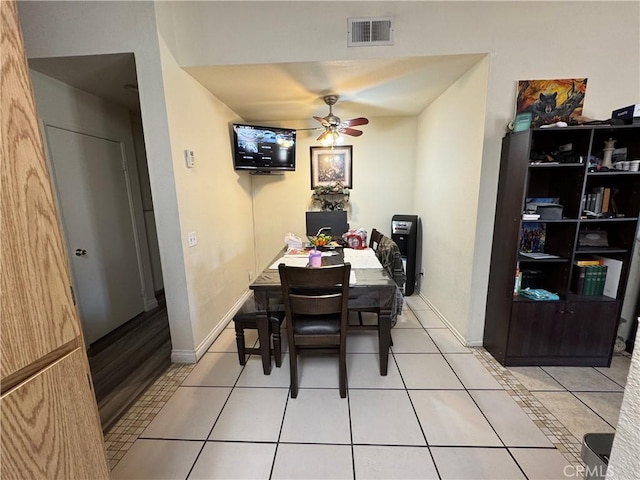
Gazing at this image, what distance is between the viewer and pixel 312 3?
6.30ft

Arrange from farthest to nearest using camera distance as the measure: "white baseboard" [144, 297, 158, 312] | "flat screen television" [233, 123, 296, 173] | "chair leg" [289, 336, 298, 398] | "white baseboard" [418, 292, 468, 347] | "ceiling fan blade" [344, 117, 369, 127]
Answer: "white baseboard" [144, 297, 158, 312], "flat screen television" [233, 123, 296, 173], "ceiling fan blade" [344, 117, 369, 127], "white baseboard" [418, 292, 468, 347], "chair leg" [289, 336, 298, 398]

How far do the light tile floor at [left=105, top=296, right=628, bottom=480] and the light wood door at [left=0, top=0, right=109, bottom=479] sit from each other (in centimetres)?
101

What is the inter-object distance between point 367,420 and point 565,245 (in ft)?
6.32

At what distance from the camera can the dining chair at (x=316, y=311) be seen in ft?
5.10

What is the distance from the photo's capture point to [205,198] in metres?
2.46

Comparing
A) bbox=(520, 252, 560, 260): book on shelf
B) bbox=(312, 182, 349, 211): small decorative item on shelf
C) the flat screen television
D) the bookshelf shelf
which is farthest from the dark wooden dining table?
bbox=(312, 182, 349, 211): small decorative item on shelf

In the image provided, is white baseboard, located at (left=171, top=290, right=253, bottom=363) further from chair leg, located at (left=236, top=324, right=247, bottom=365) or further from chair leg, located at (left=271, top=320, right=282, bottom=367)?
chair leg, located at (left=271, top=320, right=282, bottom=367)

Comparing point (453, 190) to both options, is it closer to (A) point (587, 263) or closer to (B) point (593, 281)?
(A) point (587, 263)

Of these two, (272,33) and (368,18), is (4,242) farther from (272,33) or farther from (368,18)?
(368,18)

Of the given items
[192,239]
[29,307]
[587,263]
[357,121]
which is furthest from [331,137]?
[29,307]

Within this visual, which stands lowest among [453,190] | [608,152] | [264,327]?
[264,327]

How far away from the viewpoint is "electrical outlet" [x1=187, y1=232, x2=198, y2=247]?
216 centimetres

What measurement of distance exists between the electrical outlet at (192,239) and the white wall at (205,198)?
0.11 feet

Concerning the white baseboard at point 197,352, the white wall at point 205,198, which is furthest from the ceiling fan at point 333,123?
the white baseboard at point 197,352
